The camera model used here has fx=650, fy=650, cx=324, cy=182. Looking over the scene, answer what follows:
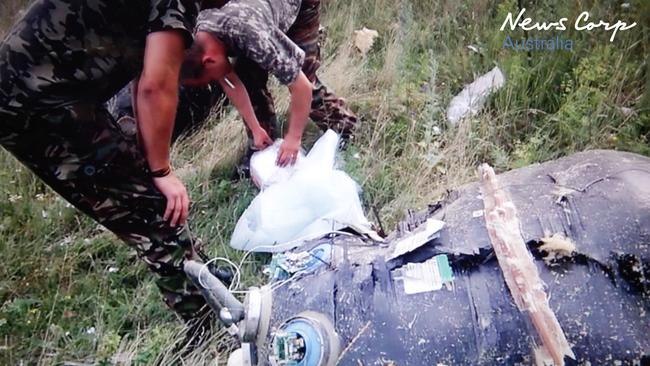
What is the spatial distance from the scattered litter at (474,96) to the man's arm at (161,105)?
1.49 m

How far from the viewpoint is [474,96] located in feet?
10.4

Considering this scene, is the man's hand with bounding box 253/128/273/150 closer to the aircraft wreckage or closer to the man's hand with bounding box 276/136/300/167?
the man's hand with bounding box 276/136/300/167

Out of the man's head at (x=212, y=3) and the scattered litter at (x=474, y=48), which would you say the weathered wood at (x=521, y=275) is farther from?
the scattered litter at (x=474, y=48)

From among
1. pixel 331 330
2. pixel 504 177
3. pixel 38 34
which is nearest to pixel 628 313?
pixel 504 177

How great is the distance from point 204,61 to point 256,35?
0.28 metres

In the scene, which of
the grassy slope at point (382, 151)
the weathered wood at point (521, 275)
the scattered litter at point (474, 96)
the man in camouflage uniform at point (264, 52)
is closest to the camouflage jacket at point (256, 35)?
the man in camouflage uniform at point (264, 52)

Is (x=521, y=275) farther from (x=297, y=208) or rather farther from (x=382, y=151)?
(x=382, y=151)

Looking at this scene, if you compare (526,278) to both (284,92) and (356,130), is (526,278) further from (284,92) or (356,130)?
(284,92)

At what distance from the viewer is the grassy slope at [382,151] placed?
7.70ft

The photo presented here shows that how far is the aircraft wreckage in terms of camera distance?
1.15 meters

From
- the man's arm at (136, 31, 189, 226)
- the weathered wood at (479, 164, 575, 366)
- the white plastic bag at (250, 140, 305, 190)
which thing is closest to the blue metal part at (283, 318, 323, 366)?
the weathered wood at (479, 164, 575, 366)

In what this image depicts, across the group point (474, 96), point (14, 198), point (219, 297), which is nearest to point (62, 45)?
point (219, 297)

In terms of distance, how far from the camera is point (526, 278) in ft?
3.84

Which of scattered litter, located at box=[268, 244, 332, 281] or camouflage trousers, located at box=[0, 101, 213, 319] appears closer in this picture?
scattered litter, located at box=[268, 244, 332, 281]
